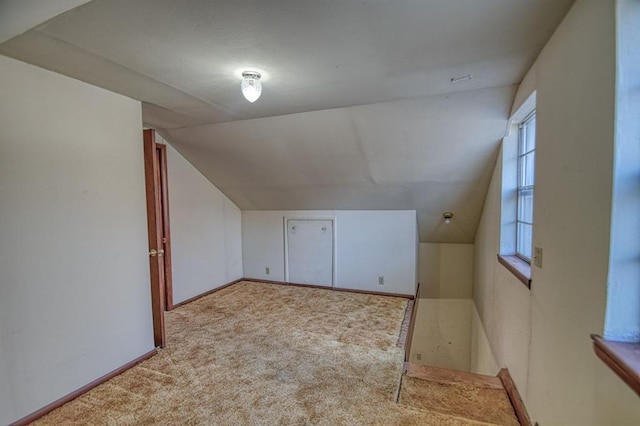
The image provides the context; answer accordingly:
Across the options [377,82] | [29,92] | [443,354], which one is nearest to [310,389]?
[377,82]

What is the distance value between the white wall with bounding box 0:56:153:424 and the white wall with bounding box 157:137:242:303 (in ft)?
4.41

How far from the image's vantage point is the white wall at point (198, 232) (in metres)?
3.99

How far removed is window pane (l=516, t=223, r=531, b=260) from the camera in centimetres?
243

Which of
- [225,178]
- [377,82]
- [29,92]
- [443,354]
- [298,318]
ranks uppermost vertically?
[377,82]

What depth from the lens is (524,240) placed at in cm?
254

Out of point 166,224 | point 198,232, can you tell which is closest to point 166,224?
point 166,224

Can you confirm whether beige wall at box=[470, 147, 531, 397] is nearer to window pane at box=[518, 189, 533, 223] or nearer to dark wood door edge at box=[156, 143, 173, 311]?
window pane at box=[518, 189, 533, 223]

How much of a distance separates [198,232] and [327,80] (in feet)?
9.91

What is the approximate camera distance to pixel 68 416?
1.99 meters

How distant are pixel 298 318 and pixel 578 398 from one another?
2.69 meters

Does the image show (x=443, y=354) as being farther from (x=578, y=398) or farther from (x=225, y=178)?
(x=225, y=178)

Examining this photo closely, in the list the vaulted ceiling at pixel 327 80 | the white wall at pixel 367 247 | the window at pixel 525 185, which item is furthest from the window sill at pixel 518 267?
the white wall at pixel 367 247

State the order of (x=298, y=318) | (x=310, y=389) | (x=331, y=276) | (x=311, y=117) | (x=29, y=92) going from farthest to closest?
(x=331, y=276)
(x=298, y=318)
(x=311, y=117)
(x=310, y=389)
(x=29, y=92)

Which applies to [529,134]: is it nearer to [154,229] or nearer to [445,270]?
[445,270]
